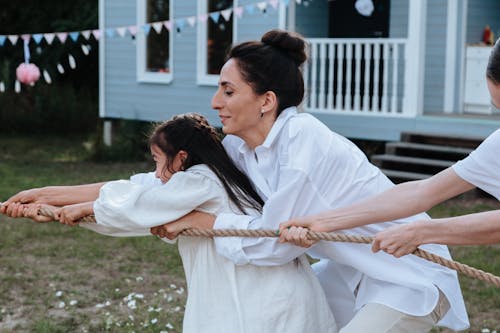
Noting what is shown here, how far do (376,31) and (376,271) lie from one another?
11159 millimetres

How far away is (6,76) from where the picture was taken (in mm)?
21031

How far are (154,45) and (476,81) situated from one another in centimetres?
566

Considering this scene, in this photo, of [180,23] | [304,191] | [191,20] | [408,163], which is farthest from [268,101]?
[180,23]

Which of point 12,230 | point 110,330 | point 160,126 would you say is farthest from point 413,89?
point 160,126

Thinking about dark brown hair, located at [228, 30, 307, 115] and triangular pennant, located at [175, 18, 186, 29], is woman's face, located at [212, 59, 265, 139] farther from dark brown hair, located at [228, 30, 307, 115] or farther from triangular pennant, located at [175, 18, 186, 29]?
triangular pennant, located at [175, 18, 186, 29]

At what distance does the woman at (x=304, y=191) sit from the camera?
135 inches

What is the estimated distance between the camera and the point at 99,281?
7.66 metres

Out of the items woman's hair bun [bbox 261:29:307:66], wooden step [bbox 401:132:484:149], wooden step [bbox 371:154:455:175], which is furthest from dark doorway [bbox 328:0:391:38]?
woman's hair bun [bbox 261:29:307:66]

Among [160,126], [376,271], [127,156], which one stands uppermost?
[160,126]

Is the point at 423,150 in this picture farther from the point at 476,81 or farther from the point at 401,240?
the point at 401,240

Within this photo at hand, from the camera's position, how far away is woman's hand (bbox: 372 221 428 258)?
3139mm

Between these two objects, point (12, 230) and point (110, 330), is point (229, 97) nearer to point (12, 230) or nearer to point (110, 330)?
point (110, 330)

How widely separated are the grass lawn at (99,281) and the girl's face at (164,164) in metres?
2.65

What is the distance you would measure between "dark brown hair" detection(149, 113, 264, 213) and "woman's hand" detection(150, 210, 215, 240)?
12 centimetres
